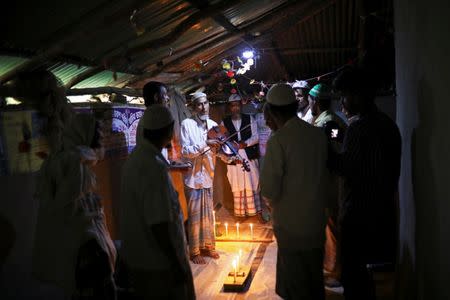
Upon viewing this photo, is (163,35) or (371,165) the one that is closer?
(371,165)

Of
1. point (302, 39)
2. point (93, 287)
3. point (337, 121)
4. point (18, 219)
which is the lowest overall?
point (93, 287)

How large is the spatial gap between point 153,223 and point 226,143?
3.60 m

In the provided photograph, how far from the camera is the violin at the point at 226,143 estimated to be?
201 inches

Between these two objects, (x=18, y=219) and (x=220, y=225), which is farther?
(x=220, y=225)

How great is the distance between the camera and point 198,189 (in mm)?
4699

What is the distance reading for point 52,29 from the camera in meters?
2.66

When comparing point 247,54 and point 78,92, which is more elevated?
point 247,54

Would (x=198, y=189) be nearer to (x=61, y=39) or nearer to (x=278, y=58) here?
(x=61, y=39)

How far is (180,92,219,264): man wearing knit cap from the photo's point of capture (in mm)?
4637

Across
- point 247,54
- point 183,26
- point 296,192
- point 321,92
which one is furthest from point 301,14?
point 296,192

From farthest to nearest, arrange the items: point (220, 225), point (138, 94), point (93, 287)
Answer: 1. point (220, 225)
2. point (138, 94)
3. point (93, 287)

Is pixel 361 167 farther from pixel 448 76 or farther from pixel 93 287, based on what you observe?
pixel 93 287

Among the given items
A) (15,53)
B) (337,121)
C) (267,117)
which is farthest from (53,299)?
(337,121)

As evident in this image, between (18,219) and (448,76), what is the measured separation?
292 centimetres
